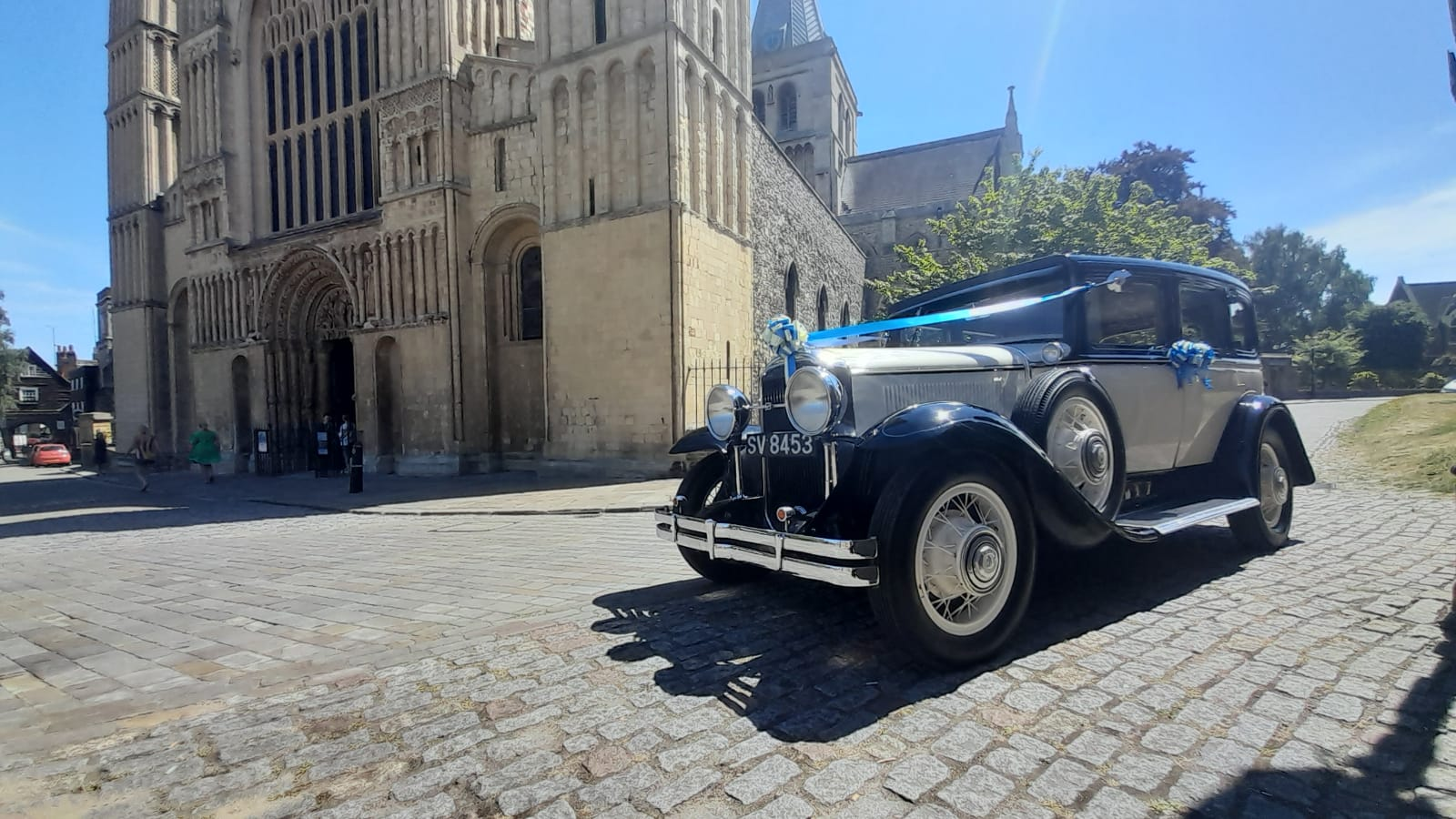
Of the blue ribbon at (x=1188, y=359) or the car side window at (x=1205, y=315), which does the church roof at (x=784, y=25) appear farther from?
the blue ribbon at (x=1188, y=359)

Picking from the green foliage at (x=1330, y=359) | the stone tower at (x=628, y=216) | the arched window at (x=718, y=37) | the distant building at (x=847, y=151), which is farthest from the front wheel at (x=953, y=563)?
the green foliage at (x=1330, y=359)

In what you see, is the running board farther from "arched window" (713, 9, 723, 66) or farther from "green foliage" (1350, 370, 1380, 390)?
"green foliage" (1350, 370, 1380, 390)

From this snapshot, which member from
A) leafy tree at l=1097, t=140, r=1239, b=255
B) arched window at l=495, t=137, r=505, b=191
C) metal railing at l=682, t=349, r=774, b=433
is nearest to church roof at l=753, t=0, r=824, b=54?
leafy tree at l=1097, t=140, r=1239, b=255

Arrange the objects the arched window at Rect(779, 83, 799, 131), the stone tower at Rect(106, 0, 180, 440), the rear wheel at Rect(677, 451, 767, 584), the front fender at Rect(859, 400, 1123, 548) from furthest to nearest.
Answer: the arched window at Rect(779, 83, 799, 131) → the stone tower at Rect(106, 0, 180, 440) → the rear wheel at Rect(677, 451, 767, 584) → the front fender at Rect(859, 400, 1123, 548)

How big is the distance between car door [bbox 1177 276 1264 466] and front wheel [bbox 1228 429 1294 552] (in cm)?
35

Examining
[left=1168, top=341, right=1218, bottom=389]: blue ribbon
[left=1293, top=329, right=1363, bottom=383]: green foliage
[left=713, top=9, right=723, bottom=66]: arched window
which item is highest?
[left=713, top=9, right=723, bottom=66]: arched window

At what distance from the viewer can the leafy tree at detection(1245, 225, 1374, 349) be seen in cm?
5272

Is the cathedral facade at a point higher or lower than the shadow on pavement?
higher

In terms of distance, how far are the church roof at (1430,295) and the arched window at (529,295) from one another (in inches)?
3013

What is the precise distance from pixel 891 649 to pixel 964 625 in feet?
1.18

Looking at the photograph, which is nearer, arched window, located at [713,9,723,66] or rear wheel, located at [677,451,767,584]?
rear wheel, located at [677,451,767,584]

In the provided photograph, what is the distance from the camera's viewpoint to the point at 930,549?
2.98 m

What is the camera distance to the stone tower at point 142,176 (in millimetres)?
24516

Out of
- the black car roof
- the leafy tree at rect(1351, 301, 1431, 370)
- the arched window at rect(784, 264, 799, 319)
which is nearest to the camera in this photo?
the black car roof
